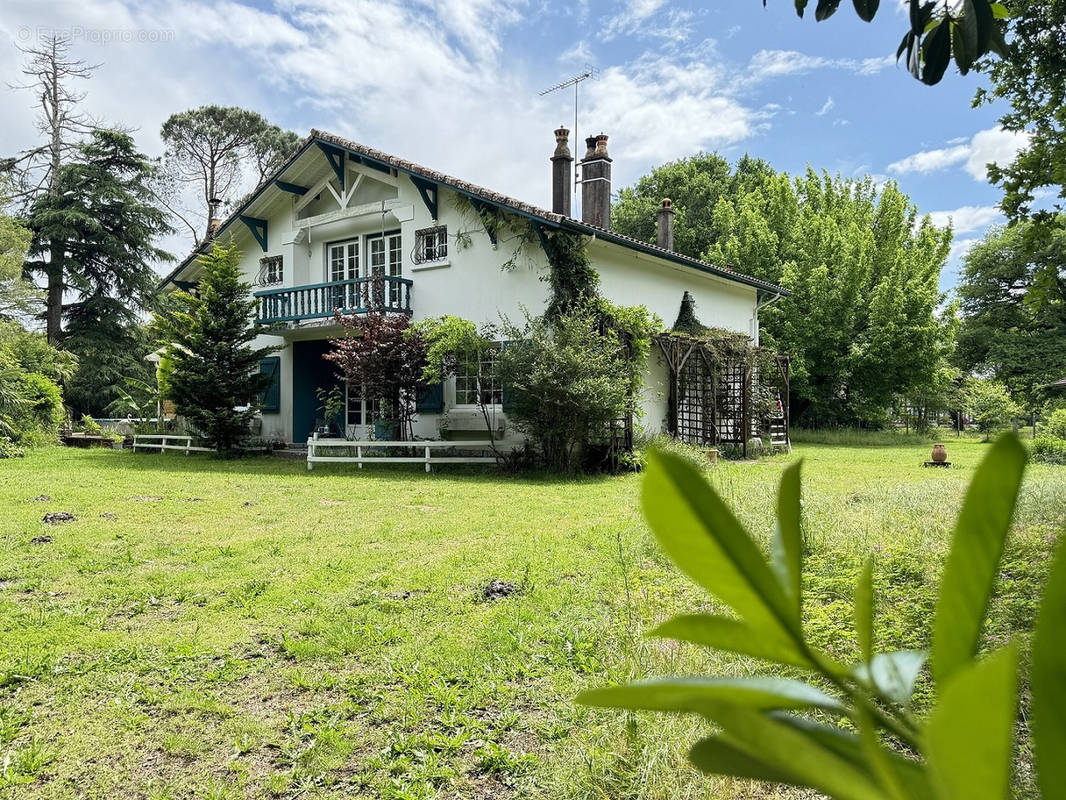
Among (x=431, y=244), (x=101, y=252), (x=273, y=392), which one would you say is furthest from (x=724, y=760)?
(x=101, y=252)

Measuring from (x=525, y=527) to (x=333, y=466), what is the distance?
7.50 m

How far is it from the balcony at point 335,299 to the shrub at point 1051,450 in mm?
13578

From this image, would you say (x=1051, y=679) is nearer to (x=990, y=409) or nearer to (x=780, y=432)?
(x=780, y=432)

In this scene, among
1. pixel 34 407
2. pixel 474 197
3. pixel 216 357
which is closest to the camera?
pixel 474 197

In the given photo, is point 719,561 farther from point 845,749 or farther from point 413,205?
point 413,205

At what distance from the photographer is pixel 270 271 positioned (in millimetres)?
18172

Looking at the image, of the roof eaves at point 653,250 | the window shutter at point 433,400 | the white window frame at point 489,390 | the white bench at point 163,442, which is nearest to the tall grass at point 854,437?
the roof eaves at point 653,250

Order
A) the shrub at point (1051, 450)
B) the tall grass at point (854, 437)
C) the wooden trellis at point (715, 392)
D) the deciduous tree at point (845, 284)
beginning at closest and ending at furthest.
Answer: the shrub at point (1051, 450)
the wooden trellis at point (715, 392)
the tall grass at point (854, 437)
the deciduous tree at point (845, 284)

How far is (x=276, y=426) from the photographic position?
17.3 meters

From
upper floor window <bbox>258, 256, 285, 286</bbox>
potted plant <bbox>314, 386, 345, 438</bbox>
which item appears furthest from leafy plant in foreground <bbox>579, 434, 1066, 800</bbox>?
upper floor window <bbox>258, 256, 285, 286</bbox>

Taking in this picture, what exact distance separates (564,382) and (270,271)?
1090 centimetres

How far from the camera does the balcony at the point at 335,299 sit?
575 inches

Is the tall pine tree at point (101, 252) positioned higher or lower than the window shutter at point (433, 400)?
higher

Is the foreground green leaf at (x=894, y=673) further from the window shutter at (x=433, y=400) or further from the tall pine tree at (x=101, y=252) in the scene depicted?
the tall pine tree at (x=101, y=252)
